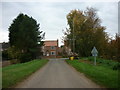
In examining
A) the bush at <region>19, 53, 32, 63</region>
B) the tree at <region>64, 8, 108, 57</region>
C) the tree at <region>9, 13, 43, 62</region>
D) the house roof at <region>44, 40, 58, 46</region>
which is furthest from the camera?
the house roof at <region>44, 40, 58, 46</region>

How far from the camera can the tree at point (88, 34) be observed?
151 ft

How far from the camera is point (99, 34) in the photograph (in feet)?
151

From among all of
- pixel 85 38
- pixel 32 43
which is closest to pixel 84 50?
pixel 85 38

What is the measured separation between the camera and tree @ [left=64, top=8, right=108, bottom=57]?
46.0 meters

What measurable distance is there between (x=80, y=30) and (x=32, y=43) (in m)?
12.6

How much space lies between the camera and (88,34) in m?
46.8

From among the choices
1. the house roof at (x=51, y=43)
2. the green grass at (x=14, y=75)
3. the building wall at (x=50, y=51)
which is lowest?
the green grass at (x=14, y=75)

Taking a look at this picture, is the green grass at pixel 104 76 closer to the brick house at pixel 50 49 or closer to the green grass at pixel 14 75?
the green grass at pixel 14 75

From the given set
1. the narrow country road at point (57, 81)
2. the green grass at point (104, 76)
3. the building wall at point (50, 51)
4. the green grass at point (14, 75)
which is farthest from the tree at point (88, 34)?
the building wall at point (50, 51)

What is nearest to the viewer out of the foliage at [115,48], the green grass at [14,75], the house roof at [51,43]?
the green grass at [14,75]

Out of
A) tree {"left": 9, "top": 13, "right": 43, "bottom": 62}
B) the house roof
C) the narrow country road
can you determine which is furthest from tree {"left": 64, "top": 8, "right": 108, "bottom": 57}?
the house roof

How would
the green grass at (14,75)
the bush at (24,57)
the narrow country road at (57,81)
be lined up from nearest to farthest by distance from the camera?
1. the narrow country road at (57,81)
2. the green grass at (14,75)
3. the bush at (24,57)

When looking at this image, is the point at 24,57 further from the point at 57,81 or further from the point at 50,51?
the point at 50,51

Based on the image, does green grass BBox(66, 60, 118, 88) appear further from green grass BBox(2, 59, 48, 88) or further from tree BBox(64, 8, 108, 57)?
tree BBox(64, 8, 108, 57)
